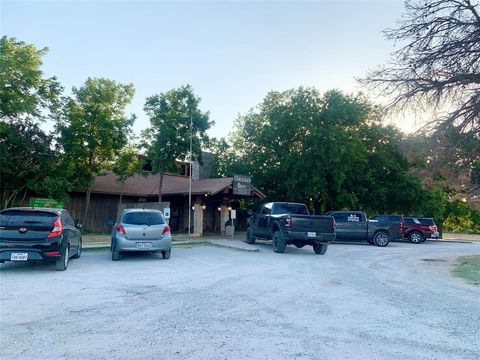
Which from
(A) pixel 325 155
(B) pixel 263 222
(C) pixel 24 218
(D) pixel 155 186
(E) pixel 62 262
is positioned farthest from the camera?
(D) pixel 155 186

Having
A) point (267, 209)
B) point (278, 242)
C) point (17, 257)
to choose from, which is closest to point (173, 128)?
point (267, 209)

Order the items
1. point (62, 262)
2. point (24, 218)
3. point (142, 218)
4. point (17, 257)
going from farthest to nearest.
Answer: point (142, 218) < point (62, 262) < point (24, 218) < point (17, 257)

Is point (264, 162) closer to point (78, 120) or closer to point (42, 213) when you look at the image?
point (78, 120)

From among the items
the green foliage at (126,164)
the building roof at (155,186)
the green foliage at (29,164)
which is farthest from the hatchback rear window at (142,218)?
the green foliage at (126,164)

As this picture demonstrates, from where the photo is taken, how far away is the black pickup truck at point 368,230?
21.0 meters

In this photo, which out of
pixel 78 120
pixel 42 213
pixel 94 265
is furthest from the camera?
pixel 78 120

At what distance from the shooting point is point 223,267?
10727mm

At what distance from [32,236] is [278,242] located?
30.0 feet

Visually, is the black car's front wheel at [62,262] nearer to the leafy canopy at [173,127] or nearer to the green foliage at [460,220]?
the leafy canopy at [173,127]

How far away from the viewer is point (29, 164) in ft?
66.4

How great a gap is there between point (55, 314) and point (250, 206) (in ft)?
88.1

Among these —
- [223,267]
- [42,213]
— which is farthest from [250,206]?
[42,213]

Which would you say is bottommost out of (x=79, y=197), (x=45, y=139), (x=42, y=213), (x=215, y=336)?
(x=215, y=336)

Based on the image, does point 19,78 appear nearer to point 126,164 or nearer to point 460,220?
point 126,164
